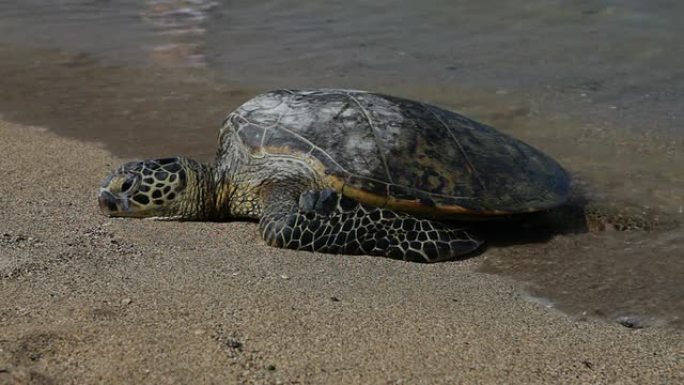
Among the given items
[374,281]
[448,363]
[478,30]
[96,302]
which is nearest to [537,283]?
[374,281]

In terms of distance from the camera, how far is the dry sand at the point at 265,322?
3.25 metres

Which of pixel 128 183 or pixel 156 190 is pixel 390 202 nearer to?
pixel 156 190

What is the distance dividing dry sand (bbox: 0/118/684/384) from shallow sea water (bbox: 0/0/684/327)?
57 cm

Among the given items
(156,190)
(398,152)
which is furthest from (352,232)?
(156,190)

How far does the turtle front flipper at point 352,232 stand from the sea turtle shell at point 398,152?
0.51 ft

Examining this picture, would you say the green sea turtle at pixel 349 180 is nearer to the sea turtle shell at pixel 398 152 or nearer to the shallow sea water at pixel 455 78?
the sea turtle shell at pixel 398 152

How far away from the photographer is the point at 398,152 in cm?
542

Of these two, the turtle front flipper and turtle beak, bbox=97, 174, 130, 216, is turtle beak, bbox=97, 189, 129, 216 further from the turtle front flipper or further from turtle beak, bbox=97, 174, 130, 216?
the turtle front flipper

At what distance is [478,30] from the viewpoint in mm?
11227

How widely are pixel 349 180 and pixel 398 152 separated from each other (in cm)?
35

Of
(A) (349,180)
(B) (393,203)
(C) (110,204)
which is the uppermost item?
(A) (349,180)

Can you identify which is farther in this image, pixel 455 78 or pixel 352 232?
pixel 455 78

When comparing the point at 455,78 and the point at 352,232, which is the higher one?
the point at 352,232

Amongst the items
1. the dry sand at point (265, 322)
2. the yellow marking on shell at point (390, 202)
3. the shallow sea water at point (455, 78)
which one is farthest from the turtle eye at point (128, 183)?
the shallow sea water at point (455, 78)
